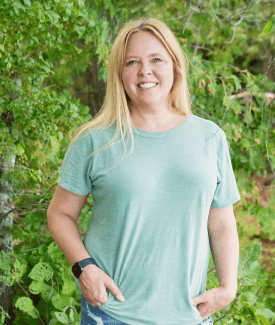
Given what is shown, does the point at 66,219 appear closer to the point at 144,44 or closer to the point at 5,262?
the point at 144,44

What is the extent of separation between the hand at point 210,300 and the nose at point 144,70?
0.86 metres

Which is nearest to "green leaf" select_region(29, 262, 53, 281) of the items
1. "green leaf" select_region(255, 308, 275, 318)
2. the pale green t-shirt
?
the pale green t-shirt

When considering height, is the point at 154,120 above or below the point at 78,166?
above

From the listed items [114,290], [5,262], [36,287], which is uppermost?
[114,290]

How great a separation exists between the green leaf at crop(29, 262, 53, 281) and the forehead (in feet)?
4.69

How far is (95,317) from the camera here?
4.50 ft

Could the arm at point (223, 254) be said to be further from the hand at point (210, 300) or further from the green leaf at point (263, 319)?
the green leaf at point (263, 319)

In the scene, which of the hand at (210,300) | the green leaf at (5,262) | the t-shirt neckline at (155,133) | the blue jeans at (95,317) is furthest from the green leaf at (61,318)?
the t-shirt neckline at (155,133)

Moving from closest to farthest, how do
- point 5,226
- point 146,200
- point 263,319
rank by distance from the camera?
point 146,200, point 263,319, point 5,226

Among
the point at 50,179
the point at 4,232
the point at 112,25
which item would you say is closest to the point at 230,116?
the point at 112,25

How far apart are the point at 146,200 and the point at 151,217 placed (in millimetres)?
63

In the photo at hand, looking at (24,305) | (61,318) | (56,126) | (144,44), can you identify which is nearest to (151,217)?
(144,44)

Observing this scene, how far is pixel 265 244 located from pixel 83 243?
460cm

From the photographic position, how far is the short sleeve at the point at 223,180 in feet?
4.81
